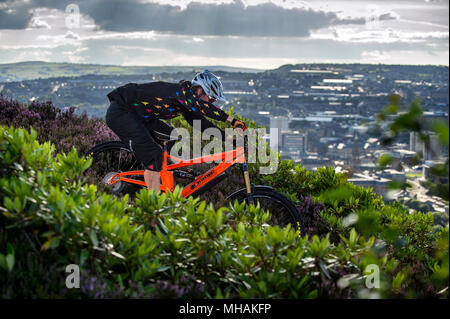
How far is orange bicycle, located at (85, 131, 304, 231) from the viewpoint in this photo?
5316mm

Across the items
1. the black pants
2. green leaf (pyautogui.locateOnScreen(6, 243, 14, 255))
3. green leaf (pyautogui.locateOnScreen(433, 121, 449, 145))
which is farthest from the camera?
the black pants

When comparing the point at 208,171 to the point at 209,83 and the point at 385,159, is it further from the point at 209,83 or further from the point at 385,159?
the point at 385,159

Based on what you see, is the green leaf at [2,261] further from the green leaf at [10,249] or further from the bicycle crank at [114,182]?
the bicycle crank at [114,182]

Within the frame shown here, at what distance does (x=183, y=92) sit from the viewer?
17.6ft

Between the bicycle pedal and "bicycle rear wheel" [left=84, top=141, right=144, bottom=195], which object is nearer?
the bicycle pedal

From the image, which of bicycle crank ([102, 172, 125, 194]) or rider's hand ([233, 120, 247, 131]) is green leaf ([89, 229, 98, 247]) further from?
bicycle crank ([102, 172, 125, 194])

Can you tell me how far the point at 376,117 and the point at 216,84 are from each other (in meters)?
3.70

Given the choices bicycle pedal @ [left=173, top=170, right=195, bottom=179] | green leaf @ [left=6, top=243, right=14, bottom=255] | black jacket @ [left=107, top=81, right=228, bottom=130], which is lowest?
green leaf @ [left=6, top=243, right=14, bottom=255]

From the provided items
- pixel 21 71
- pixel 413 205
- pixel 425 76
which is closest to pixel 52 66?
pixel 21 71

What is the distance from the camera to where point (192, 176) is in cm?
581

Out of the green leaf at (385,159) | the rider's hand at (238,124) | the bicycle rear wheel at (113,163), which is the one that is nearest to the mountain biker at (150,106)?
the rider's hand at (238,124)

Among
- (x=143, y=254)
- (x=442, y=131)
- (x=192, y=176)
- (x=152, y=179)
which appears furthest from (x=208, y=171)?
(x=442, y=131)

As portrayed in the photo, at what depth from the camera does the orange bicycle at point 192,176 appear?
5.32 metres

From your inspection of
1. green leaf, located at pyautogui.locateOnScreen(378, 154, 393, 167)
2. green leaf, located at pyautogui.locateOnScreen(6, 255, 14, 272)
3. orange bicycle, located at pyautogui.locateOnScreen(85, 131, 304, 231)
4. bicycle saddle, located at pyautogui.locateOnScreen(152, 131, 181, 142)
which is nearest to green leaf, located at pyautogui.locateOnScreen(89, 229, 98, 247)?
green leaf, located at pyautogui.locateOnScreen(6, 255, 14, 272)
